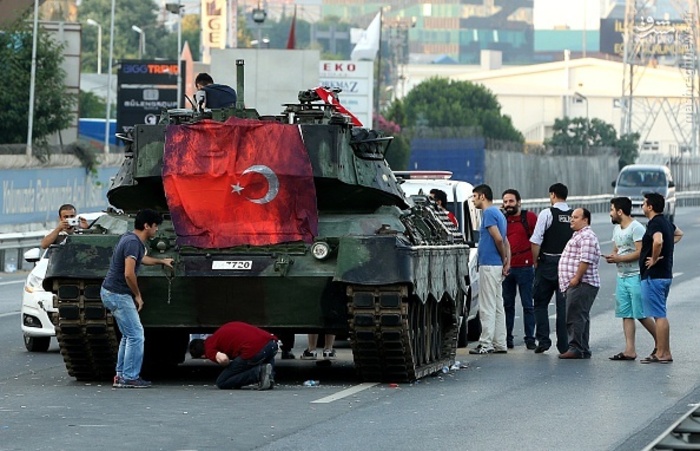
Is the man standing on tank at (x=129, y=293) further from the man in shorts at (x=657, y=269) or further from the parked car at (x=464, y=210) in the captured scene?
the parked car at (x=464, y=210)

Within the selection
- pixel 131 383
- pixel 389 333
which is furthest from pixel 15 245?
pixel 389 333

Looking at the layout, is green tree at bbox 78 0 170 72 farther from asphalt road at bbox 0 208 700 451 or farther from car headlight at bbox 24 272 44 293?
asphalt road at bbox 0 208 700 451

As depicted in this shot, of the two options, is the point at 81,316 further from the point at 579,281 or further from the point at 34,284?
the point at 579,281

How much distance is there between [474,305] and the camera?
2255cm

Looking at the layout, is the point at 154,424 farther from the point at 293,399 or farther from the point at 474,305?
the point at 474,305

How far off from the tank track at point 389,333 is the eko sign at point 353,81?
6310 cm

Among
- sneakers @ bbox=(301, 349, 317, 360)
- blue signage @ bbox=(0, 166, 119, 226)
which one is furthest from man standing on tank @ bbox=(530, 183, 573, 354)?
blue signage @ bbox=(0, 166, 119, 226)

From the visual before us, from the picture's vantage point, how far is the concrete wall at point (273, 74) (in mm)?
63219

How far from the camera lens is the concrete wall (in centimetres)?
6322

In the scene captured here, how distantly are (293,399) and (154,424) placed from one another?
82.3 inches

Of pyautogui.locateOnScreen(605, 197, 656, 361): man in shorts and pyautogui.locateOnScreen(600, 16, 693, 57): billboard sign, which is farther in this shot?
pyautogui.locateOnScreen(600, 16, 693, 57): billboard sign

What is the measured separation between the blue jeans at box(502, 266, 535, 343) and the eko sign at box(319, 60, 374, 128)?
59.2m

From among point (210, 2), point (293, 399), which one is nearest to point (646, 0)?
point (210, 2)

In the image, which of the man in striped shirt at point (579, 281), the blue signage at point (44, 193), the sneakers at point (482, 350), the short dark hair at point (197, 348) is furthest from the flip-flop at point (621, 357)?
the blue signage at point (44, 193)
